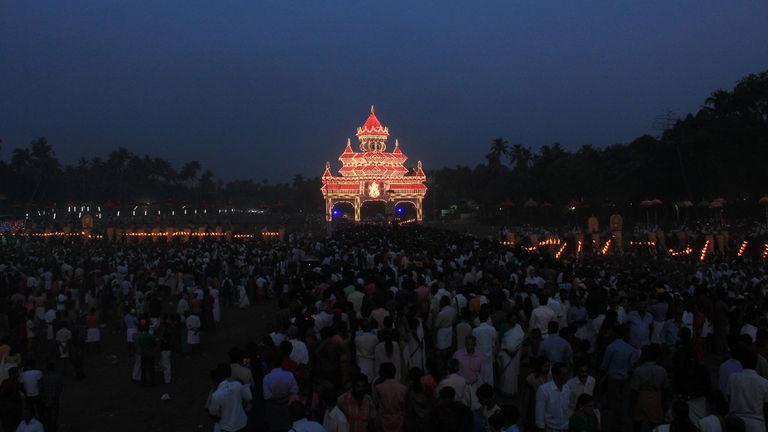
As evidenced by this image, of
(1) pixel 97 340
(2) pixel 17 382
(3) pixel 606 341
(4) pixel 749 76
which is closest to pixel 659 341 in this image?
(3) pixel 606 341

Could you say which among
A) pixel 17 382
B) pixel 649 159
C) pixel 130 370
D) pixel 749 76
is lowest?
pixel 130 370

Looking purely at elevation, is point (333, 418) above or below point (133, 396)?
above

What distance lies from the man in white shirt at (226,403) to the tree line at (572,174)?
1809 inches

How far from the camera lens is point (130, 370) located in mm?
14164

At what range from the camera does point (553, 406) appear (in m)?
7.17

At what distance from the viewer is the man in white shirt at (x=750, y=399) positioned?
668 centimetres

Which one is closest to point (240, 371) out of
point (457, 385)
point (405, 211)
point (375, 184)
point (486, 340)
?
point (457, 385)

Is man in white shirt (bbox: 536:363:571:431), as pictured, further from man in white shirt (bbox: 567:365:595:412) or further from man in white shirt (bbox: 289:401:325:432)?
man in white shirt (bbox: 289:401:325:432)

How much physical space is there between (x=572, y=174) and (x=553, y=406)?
59575 mm

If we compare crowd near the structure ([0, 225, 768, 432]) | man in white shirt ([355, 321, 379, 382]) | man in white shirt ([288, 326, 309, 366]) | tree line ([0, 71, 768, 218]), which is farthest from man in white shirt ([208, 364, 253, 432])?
tree line ([0, 71, 768, 218])

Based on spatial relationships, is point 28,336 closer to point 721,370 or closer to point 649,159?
point 721,370

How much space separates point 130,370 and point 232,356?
7.20 m

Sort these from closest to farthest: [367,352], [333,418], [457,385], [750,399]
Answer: [333,418] < [750,399] < [457,385] < [367,352]

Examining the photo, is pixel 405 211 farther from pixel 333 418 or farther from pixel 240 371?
pixel 333 418
